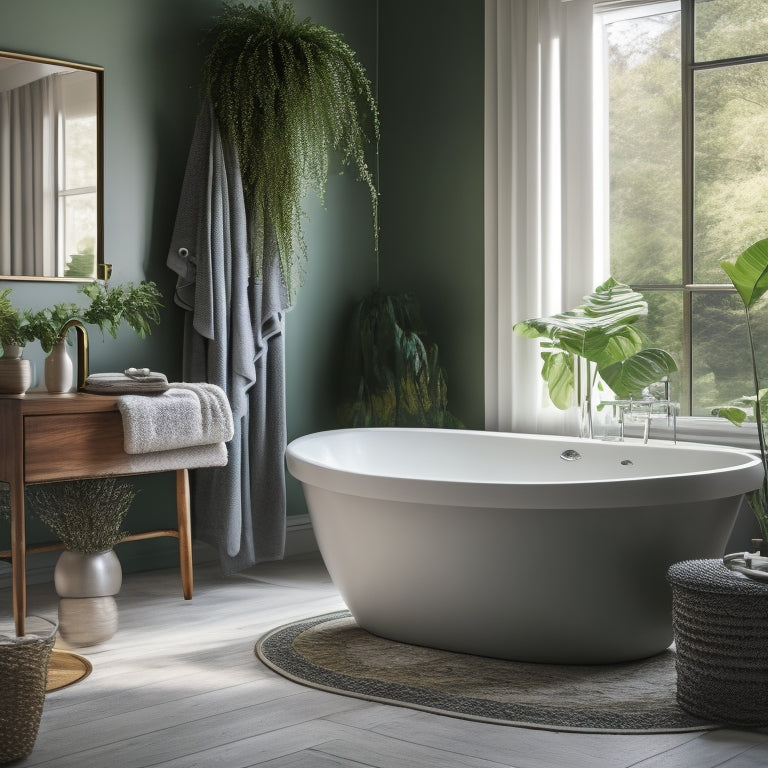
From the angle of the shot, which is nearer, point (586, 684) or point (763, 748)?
point (763, 748)

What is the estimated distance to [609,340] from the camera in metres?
4.22

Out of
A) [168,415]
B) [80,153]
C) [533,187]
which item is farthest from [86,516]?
[533,187]

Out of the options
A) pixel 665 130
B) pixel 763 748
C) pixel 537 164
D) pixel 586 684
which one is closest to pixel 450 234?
pixel 537 164

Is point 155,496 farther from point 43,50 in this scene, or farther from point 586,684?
point 586,684

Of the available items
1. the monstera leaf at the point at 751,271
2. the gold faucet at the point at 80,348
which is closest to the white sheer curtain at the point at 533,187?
the monstera leaf at the point at 751,271

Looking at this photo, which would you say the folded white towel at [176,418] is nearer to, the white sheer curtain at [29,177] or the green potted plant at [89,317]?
the green potted plant at [89,317]

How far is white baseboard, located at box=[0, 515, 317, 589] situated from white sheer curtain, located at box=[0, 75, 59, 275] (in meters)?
1.05

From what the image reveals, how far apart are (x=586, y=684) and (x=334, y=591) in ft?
4.54

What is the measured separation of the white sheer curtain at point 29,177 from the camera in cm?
386

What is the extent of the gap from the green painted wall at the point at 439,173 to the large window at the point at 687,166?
59 cm

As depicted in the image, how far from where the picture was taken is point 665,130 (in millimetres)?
4645

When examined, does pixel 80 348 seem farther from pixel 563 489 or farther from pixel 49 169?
pixel 563 489

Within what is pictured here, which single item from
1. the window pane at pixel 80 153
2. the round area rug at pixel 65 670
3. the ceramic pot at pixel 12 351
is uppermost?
the window pane at pixel 80 153

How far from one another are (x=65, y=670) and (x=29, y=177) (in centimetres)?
176
